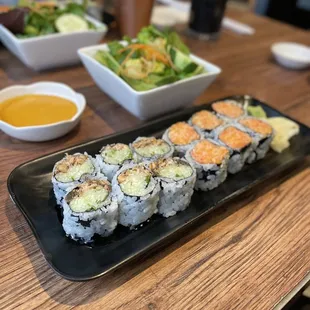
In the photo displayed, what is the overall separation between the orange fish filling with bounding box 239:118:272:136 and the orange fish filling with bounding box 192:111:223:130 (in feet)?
0.29

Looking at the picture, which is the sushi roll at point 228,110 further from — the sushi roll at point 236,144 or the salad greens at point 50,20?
the salad greens at point 50,20

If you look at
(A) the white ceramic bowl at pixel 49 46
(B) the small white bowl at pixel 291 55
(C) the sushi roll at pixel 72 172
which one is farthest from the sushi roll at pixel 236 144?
(B) the small white bowl at pixel 291 55

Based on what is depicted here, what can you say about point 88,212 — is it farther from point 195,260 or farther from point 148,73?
point 148,73

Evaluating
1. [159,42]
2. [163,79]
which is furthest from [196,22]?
[163,79]

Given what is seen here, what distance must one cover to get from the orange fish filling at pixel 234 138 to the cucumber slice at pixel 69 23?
898 millimetres

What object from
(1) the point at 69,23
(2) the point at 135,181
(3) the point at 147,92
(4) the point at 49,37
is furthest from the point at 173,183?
(1) the point at 69,23

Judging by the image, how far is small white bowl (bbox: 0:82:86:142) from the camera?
3.73 ft

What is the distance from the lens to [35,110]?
1254 mm

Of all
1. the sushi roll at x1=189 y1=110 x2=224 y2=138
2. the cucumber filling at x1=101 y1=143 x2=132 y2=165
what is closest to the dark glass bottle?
the sushi roll at x1=189 y1=110 x2=224 y2=138

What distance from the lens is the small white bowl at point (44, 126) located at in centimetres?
114

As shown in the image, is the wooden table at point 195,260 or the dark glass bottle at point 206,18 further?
the dark glass bottle at point 206,18

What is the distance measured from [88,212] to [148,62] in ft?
2.55

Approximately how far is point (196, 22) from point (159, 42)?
0.80 metres

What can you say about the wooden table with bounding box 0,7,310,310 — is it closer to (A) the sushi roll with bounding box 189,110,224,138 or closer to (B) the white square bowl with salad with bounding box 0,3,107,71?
(A) the sushi roll with bounding box 189,110,224,138
